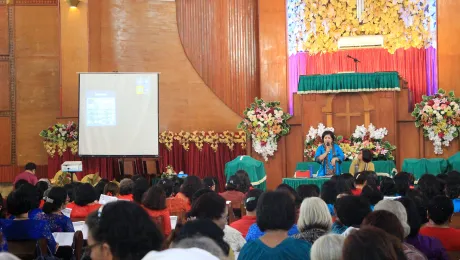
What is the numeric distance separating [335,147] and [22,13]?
7.44 metres

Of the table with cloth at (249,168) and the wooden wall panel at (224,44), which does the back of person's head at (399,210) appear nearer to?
the table with cloth at (249,168)

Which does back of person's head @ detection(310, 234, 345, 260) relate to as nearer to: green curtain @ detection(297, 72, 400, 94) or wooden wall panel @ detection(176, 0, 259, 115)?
green curtain @ detection(297, 72, 400, 94)

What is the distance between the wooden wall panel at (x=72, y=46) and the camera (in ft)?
48.0

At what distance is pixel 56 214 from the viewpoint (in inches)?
235

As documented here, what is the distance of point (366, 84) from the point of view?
12750 mm

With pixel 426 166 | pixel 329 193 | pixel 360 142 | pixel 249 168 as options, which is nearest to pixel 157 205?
pixel 329 193

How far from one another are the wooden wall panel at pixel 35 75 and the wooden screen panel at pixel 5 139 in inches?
7.0

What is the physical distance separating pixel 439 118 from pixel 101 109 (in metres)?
5.75

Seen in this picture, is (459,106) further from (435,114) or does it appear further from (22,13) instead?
(22,13)

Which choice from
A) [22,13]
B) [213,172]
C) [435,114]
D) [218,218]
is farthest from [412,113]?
[218,218]

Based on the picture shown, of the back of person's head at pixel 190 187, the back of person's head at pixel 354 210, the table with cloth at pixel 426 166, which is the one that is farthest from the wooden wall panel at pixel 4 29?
the back of person's head at pixel 354 210

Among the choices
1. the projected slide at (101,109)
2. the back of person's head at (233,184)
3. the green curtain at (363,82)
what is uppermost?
the green curtain at (363,82)

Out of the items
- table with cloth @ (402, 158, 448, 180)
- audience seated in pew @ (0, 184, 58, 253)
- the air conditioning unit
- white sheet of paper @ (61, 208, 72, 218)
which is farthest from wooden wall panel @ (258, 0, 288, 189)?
audience seated in pew @ (0, 184, 58, 253)

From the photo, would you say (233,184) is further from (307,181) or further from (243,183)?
(307,181)
